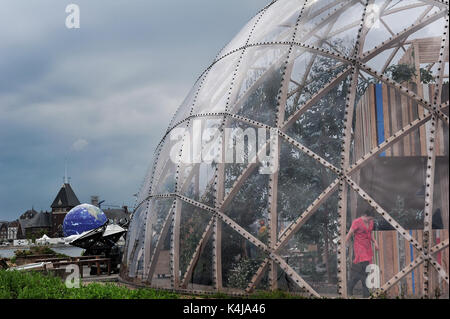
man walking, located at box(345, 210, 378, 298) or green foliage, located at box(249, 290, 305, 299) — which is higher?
man walking, located at box(345, 210, 378, 298)

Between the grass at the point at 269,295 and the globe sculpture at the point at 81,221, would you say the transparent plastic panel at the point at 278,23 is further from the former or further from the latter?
the globe sculpture at the point at 81,221

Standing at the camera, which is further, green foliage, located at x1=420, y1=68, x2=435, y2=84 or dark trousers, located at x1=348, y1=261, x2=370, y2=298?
green foliage, located at x1=420, y1=68, x2=435, y2=84

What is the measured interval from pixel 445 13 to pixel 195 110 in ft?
17.9

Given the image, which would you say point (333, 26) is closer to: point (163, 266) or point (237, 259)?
point (237, 259)

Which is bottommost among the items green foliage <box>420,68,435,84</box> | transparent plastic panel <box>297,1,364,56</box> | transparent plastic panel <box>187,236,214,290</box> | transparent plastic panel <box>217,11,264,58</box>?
transparent plastic panel <box>187,236,214,290</box>

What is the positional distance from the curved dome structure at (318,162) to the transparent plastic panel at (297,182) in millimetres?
19

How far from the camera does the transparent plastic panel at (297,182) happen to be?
8.28m

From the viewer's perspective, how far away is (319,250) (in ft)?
26.2

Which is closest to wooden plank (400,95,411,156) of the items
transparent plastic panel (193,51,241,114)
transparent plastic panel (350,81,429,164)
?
transparent plastic panel (350,81,429,164)

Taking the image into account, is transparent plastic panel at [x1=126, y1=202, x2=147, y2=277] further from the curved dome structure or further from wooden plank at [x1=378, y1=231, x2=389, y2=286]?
wooden plank at [x1=378, y1=231, x2=389, y2=286]

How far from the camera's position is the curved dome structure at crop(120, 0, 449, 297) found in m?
7.66

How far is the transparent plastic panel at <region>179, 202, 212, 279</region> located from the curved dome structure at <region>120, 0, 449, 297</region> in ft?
0.10

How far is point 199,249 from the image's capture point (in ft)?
31.3

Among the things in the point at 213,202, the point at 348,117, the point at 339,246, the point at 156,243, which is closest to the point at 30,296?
the point at 156,243
